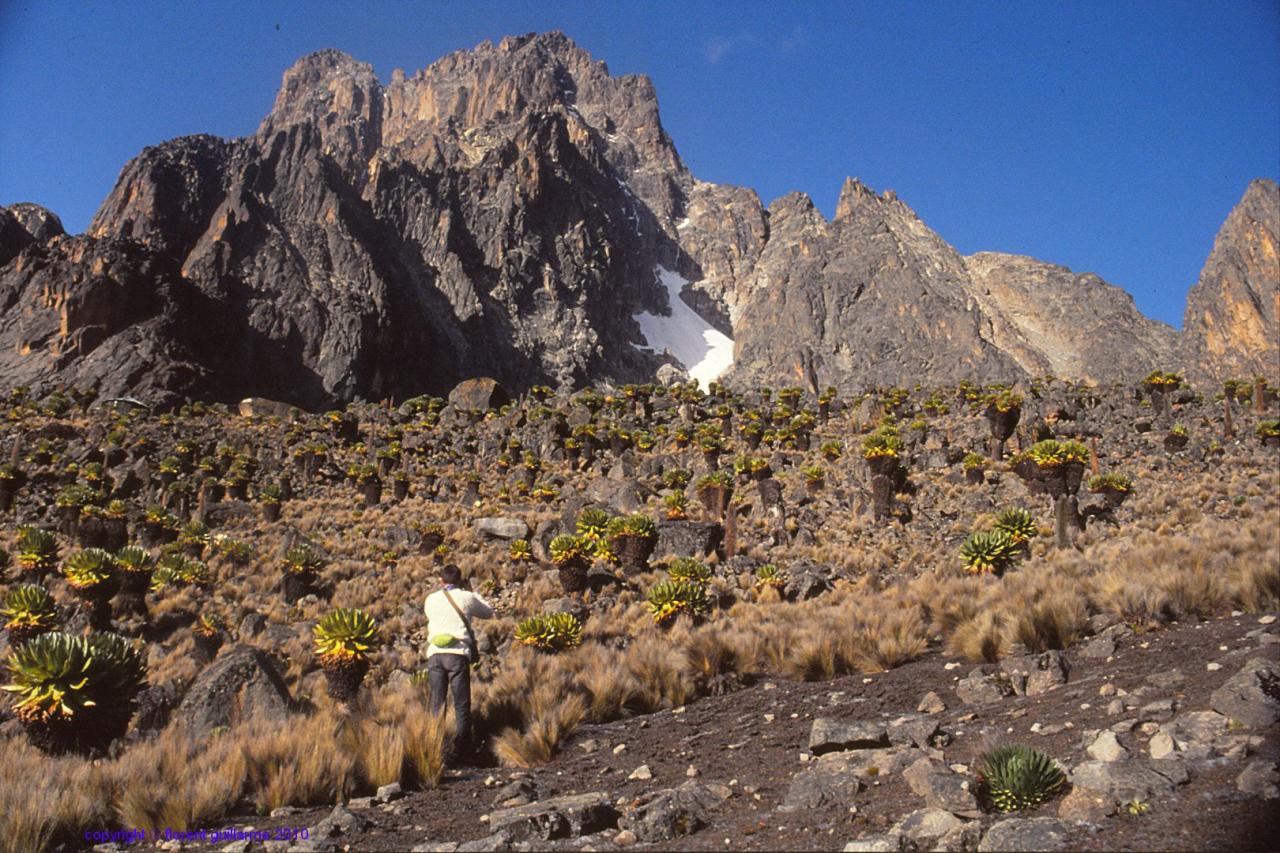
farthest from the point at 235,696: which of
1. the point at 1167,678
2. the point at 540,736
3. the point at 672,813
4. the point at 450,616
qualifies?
the point at 1167,678

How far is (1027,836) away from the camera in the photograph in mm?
3605

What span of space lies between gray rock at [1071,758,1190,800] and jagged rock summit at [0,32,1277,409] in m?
73.2

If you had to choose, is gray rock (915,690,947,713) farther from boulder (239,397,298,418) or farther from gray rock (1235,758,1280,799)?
boulder (239,397,298,418)

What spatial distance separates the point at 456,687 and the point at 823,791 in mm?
4201

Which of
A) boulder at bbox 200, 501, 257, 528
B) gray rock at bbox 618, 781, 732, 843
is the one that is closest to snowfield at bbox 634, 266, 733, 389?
boulder at bbox 200, 501, 257, 528

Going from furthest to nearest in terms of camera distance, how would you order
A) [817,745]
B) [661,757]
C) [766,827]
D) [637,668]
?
[637,668] → [661,757] → [817,745] → [766,827]

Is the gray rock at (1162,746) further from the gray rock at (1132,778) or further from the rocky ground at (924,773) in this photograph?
the gray rock at (1132,778)

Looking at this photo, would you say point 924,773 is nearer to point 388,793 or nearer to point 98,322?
point 388,793

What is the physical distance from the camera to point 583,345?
431 ft

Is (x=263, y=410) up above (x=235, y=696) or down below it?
above

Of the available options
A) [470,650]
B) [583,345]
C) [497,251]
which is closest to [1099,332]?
[583,345]

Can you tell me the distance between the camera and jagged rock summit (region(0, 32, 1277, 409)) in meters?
77.8

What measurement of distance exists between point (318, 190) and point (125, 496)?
93255 millimetres

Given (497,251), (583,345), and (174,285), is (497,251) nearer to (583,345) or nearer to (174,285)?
Answer: (583,345)
